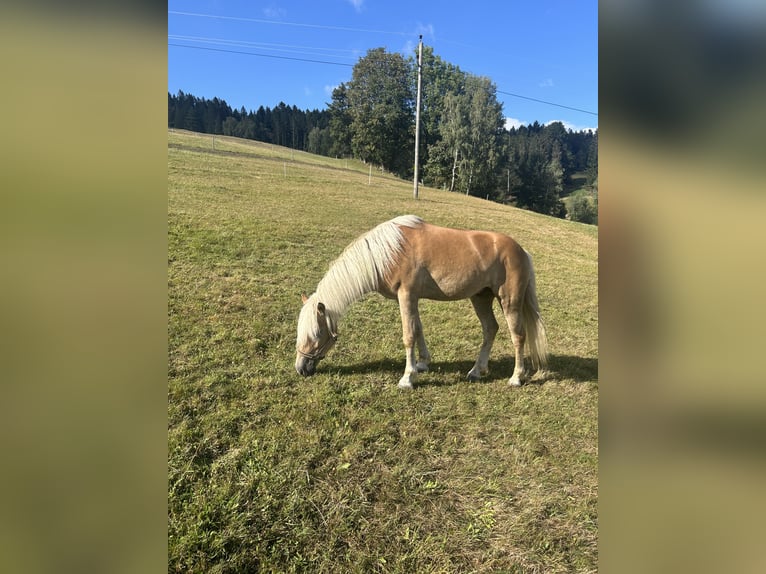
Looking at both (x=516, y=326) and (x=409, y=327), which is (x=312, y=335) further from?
(x=516, y=326)

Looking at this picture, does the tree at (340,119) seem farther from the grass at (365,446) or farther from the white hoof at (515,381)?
the white hoof at (515,381)

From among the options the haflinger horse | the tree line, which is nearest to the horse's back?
the haflinger horse

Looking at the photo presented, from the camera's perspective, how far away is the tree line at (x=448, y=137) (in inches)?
1519

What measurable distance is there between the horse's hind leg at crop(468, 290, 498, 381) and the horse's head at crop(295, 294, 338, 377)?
1641 mm

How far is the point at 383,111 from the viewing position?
142ft

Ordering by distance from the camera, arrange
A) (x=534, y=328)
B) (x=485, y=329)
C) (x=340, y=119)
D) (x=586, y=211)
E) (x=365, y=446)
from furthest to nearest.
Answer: (x=340, y=119) < (x=586, y=211) < (x=485, y=329) < (x=534, y=328) < (x=365, y=446)

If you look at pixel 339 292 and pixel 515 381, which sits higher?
pixel 339 292

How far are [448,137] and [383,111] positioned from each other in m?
8.90

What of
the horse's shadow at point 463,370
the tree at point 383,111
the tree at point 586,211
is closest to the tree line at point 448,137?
the tree at point 383,111

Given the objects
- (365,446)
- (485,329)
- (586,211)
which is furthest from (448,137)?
(365,446)

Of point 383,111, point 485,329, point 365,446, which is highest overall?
point 383,111

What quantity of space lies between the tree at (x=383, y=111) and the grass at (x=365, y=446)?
132 ft
